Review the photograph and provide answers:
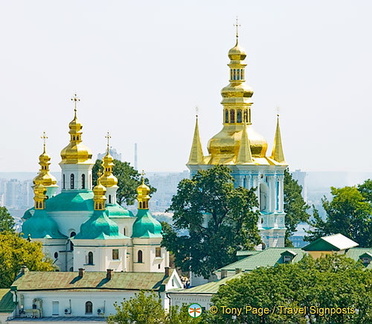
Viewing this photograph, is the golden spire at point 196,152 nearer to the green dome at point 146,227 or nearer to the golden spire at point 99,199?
the green dome at point 146,227

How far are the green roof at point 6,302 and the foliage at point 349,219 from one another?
21.5 m

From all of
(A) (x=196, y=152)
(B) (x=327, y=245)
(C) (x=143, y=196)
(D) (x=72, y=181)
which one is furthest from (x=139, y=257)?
(B) (x=327, y=245)

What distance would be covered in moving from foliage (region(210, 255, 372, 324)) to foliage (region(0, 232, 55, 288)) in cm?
2072

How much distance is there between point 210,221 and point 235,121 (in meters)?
11.4

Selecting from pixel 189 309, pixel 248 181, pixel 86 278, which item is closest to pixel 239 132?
pixel 248 181

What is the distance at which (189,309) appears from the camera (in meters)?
73.6

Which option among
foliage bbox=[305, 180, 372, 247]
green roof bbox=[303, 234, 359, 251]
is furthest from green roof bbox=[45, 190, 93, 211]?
green roof bbox=[303, 234, 359, 251]

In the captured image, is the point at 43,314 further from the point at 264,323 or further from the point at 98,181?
the point at 98,181

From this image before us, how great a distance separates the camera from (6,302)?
8181 centimetres

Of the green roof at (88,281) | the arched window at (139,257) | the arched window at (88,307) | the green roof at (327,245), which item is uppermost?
the green roof at (327,245)

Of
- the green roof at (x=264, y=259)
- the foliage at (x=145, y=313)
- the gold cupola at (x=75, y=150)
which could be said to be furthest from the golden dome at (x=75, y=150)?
the foliage at (x=145, y=313)

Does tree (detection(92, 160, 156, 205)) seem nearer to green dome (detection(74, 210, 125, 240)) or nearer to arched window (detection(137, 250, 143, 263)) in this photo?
arched window (detection(137, 250, 143, 263))

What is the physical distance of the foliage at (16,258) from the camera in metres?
88.8

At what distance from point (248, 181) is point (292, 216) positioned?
23.6 feet
